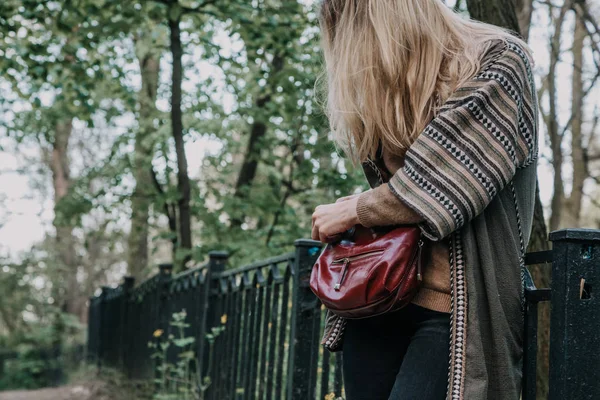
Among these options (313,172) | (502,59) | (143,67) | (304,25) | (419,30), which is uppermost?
(143,67)

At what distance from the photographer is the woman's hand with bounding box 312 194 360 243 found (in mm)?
2047

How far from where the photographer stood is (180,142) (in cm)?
862

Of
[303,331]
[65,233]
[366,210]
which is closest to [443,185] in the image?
[366,210]

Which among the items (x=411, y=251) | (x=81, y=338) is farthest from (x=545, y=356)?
(x=81, y=338)

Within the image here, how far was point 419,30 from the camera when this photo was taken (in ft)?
6.73

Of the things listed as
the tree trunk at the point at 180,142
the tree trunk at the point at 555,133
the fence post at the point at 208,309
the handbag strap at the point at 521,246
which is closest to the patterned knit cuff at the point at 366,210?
the handbag strap at the point at 521,246

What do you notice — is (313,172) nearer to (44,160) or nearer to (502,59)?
(502,59)

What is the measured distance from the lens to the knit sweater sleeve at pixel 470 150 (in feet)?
5.93

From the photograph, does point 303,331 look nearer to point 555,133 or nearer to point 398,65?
point 398,65

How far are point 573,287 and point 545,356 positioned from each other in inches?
91.1

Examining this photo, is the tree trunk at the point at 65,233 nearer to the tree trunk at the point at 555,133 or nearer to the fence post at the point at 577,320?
the tree trunk at the point at 555,133

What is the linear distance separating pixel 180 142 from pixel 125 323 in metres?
2.79

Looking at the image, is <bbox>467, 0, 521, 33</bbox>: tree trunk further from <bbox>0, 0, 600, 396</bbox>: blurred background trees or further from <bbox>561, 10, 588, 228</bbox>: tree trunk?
<bbox>561, 10, 588, 228</bbox>: tree trunk

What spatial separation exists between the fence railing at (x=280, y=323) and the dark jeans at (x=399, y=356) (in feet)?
0.81
